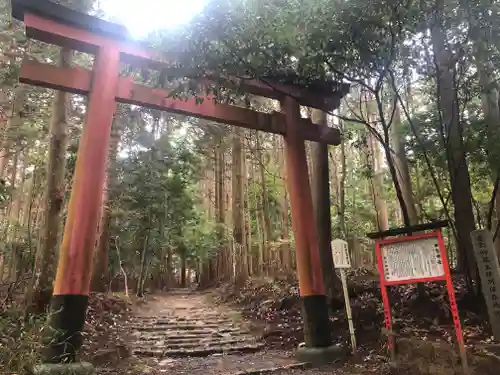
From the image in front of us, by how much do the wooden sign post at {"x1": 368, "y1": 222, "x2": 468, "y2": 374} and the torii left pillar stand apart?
13.8 ft

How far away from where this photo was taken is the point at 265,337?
866 cm

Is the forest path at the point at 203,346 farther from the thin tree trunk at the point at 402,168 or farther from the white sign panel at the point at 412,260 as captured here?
the thin tree trunk at the point at 402,168

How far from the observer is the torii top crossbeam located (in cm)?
578

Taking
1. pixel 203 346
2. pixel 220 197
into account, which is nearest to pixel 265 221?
pixel 220 197

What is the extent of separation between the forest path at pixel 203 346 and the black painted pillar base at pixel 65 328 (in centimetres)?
186

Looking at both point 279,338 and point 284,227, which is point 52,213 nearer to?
point 279,338

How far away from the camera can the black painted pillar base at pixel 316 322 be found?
665cm

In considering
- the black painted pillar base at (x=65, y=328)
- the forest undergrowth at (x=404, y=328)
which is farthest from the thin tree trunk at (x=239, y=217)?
the black painted pillar base at (x=65, y=328)

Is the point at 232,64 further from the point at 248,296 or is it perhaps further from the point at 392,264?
the point at 248,296

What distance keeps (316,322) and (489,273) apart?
2812 mm

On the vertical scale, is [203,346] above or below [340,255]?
below

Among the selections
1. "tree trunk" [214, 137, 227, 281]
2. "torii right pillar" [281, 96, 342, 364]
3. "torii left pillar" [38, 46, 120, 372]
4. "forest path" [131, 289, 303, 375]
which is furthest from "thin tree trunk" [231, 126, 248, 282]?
"torii left pillar" [38, 46, 120, 372]

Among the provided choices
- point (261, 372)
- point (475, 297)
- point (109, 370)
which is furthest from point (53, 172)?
point (475, 297)

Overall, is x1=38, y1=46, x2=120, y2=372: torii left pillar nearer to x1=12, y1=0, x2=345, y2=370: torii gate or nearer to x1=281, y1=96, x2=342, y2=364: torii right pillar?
x1=12, y1=0, x2=345, y2=370: torii gate
